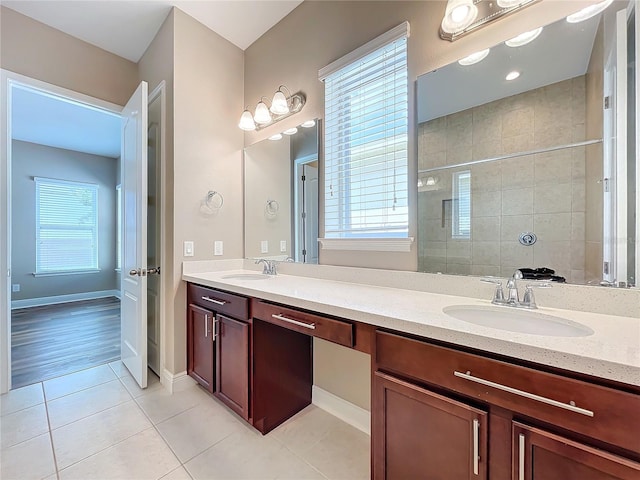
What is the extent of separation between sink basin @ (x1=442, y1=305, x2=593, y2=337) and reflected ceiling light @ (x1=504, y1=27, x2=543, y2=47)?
1.11m

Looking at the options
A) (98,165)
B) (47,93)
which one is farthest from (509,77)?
(98,165)

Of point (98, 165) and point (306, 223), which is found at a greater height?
point (98, 165)

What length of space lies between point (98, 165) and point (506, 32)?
6.55m

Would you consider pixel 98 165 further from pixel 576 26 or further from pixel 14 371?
pixel 576 26

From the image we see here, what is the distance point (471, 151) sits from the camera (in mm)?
1333

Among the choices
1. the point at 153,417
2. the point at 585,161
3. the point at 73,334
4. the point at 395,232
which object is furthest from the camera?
the point at 73,334

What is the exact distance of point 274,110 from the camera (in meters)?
2.13

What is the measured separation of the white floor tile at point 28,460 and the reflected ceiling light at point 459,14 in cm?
282

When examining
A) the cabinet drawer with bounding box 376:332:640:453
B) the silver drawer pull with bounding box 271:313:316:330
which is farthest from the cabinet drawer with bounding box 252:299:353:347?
the cabinet drawer with bounding box 376:332:640:453

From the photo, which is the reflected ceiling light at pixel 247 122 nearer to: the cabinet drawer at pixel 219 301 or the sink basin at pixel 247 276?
the sink basin at pixel 247 276

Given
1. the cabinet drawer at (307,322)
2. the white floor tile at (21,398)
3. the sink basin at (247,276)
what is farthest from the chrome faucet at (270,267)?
the white floor tile at (21,398)

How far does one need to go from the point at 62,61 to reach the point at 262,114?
1.68m

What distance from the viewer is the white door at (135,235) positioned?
2064 mm

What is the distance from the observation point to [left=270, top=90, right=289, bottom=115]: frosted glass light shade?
207cm
